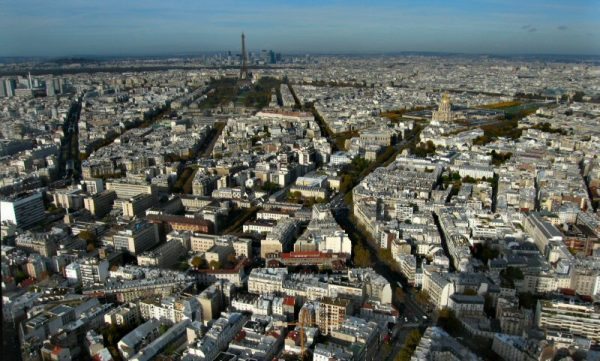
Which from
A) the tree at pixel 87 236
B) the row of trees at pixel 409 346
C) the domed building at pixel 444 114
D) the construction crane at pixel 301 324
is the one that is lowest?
the row of trees at pixel 409 346

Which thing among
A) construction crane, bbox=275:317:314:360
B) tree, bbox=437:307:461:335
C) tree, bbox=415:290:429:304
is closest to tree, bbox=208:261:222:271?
construction crane, bbox=275:317:314:360

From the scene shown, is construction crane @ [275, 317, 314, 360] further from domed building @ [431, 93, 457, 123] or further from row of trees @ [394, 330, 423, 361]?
domed building @ [431, 93, 457, 123]

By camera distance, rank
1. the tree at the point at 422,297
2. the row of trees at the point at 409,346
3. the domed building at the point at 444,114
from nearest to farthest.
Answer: the row of trees at the point at 409,346 < the tree at the point at 422,297 < the domed building at the point at 444,114

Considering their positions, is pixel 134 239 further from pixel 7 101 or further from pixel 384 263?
pixel 7 101

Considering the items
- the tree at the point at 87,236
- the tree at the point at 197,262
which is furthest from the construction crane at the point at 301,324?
the tree at the point at 87,236

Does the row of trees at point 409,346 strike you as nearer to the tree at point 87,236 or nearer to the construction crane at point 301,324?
the construction crane at point 301,324

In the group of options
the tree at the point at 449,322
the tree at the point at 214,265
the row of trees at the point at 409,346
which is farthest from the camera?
the tree at the point at 214,265

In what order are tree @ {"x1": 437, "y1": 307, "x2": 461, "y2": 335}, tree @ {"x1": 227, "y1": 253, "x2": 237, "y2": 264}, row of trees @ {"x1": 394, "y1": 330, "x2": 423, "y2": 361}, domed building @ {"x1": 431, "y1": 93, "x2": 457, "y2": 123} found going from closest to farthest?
row of trees @ {"x1": 394, "y1": 330, "x2": 423, "y2": 361}
tree @ {"x1": 437, "y1": 307, "x2": 461, "y2": 335}
tree @ {"x1": 227, "y1": 253, "x2": 237, "y2": 264}
domed building @ {"x1": 431, "y1": 93, "x2": 457, "y2": 123}

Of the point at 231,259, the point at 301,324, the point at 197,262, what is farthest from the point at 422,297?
the point at 197,262

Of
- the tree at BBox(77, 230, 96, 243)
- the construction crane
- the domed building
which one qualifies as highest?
the domed building

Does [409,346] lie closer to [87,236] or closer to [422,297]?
[422,297]

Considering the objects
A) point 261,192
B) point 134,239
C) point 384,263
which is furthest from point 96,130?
point 384,263
